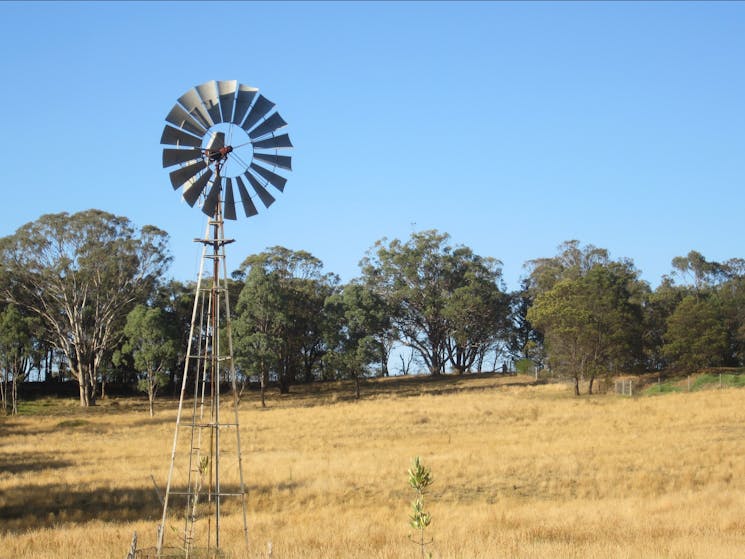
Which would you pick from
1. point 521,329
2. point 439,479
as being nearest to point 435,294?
point 521,329

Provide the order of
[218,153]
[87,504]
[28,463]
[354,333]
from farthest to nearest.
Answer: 1. [354,333]
2. [28,463]
3. [87,504]
4. [218,153]

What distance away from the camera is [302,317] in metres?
65.8

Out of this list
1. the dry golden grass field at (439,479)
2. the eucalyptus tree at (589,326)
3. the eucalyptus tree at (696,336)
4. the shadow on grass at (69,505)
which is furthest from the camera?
the eucalyptus tree at (696,336)

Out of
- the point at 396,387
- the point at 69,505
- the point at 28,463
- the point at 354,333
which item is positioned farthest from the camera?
the point at 396,387

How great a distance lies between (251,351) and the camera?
54.9 metres

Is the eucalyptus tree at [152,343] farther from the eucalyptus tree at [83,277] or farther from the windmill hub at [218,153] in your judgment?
the windmill hub at [218,153]

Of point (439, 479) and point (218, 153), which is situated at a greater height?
point (218, 153)

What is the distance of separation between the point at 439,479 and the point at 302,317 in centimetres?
4208

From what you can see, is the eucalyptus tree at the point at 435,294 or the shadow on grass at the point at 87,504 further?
the eucalyptus tree at the point at 435,294

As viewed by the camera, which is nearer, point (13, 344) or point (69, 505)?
point (69, 505)

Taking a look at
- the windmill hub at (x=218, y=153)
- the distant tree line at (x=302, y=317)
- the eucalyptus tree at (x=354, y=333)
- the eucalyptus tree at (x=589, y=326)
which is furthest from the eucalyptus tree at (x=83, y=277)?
the windmill hub at (x=218, y=153)

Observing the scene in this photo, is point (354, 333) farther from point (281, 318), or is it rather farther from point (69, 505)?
point (69, 505)

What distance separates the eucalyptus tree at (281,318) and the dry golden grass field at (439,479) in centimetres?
711

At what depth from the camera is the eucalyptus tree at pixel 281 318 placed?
55.5 metres
